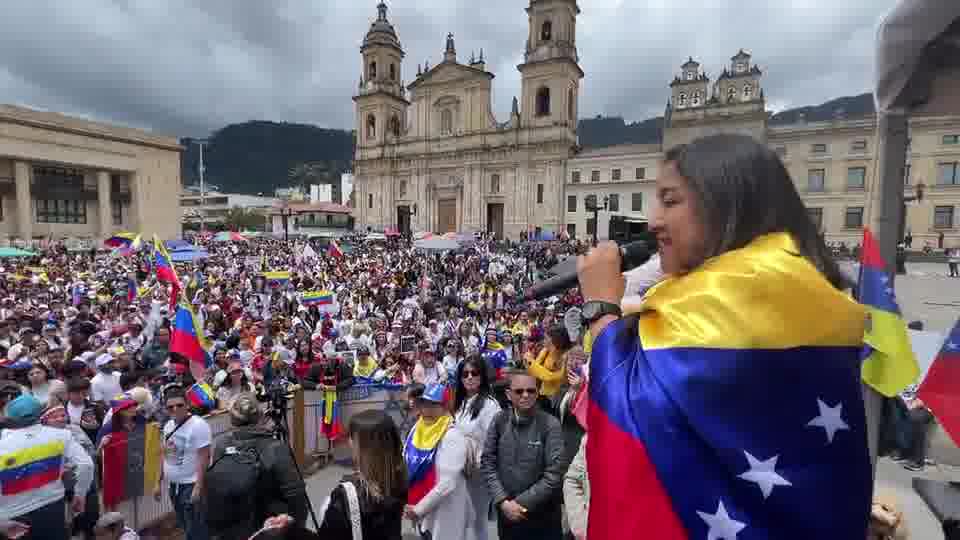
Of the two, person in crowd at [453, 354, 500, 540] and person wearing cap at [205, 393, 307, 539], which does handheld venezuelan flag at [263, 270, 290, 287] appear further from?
person wearing cap at [205, 393, 307, 539]

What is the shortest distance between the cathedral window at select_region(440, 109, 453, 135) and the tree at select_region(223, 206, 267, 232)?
5046cm

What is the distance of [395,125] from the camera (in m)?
66.1

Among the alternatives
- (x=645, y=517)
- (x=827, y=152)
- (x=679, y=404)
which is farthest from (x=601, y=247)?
(x=827, y=152)

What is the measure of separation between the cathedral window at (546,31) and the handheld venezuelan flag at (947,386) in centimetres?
5694

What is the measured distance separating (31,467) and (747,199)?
4857 millimetres

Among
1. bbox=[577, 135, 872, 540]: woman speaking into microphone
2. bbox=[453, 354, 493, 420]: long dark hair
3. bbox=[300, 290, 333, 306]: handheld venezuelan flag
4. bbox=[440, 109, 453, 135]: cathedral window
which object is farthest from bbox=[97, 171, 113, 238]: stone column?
bbox=[577, 135, 872, 540]: woman speaking into microphone

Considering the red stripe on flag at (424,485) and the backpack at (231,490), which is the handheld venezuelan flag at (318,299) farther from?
the backpack at (231,490)

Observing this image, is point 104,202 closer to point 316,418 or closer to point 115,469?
point 316,418

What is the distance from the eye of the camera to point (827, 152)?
4456 centimetres

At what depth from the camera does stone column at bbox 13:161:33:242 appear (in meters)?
42.9

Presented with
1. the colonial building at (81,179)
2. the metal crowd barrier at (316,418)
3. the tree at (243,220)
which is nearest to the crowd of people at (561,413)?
the metal crowd barrier at (316,418)

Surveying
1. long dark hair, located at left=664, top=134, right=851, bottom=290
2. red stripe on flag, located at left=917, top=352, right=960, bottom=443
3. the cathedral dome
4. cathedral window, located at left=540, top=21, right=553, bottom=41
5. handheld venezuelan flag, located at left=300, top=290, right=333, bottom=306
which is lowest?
handheld venezuelan flag, located at left=300, top=290, right=333, bottom=306

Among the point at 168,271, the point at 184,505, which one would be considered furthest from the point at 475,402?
the point at 168,271

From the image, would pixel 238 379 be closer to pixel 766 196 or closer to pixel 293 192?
pixel 766 196
